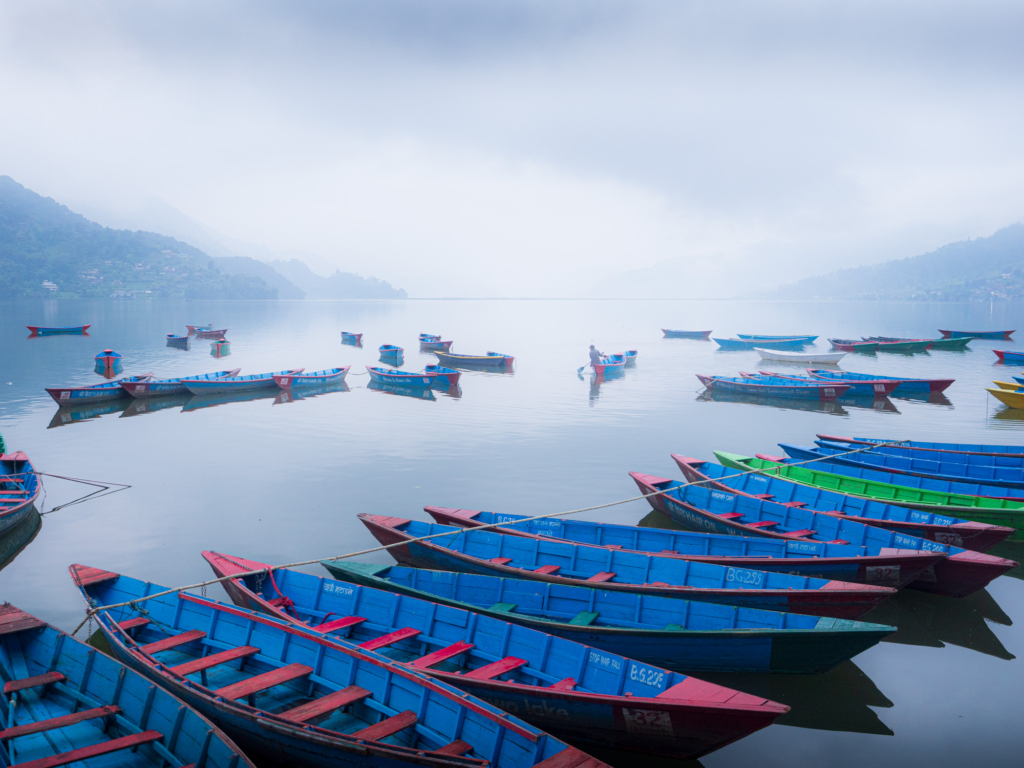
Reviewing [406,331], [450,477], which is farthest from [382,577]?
[406,331]

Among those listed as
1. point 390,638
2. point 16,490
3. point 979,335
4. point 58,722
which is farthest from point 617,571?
point 979,335

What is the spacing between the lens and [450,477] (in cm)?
2003

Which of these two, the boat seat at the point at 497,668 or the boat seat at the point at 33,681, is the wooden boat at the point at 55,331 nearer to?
the boat seat at the point at 33,681

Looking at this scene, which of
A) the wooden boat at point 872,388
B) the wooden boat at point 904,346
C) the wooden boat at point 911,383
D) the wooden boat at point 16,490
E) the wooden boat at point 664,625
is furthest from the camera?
the wooden boat at point 904,346

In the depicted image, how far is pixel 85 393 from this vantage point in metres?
31.1

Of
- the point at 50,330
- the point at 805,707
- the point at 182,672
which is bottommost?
the point at 805,707

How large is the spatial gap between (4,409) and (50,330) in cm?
4758

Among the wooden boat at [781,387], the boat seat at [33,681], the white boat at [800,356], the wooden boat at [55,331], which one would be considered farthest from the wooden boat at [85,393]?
the white boat at [800,356]

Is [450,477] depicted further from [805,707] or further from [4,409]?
[4,409]

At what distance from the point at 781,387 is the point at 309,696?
107 ft

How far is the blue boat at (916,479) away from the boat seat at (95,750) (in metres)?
15.5

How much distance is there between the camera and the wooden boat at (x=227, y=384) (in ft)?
113

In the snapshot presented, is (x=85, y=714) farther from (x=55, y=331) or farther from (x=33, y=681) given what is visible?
(x=55, y=331)

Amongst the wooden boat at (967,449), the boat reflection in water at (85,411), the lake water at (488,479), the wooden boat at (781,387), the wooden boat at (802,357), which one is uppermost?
the wooden boat at (802,357)
